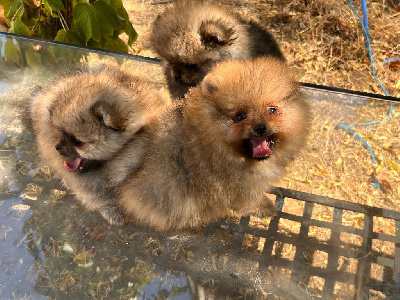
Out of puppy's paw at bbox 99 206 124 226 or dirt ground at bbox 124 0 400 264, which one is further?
dirt ground at bbox 124 0 400 264

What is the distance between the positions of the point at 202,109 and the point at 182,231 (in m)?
0.66

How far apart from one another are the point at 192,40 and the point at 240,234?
985 mm

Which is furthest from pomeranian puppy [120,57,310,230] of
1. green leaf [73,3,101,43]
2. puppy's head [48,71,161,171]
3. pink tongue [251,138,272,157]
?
green leaf [73,3,101,43]

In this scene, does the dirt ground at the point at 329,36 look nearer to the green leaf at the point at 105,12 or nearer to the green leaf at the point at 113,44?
the green leaf at the point at 113,44

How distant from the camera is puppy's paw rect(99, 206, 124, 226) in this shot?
5.96ft

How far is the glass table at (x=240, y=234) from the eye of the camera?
63.5 inches

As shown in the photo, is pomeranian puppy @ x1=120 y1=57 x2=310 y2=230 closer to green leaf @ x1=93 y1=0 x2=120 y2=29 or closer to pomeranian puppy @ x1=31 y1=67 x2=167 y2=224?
pomeranian puppy @ x1=31 y1=67 x2=167 y2=224

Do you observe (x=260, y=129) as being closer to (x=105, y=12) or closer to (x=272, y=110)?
(x=272, y=110)

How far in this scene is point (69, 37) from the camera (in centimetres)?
244

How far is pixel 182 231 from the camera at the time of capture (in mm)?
1797

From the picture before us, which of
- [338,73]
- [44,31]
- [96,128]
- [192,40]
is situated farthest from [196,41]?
[338,73]

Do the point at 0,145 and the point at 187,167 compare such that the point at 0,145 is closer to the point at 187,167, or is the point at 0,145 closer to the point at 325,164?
the point at 187,167

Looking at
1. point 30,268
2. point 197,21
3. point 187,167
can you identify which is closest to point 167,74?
point 197,21

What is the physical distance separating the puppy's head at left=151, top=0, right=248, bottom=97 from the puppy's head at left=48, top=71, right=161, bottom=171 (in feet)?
1.61
